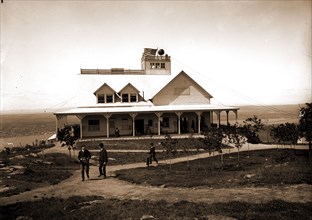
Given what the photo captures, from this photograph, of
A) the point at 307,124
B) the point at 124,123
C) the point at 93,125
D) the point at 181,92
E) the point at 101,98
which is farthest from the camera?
the point at 181,92

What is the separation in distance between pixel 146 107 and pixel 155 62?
11247 millimetres

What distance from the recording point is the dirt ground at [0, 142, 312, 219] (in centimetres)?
934

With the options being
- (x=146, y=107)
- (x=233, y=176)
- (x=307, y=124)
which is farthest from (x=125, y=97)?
(x=233, y=176)

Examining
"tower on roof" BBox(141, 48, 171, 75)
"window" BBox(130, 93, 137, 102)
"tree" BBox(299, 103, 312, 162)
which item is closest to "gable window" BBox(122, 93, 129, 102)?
"window" BBox(130, 93, 137, 102)

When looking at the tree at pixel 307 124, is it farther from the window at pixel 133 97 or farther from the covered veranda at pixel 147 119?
the window at pixel 133 97

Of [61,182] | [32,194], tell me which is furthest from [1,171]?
[32,194]

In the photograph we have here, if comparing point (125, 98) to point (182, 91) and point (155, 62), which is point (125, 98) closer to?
point (182, 91)

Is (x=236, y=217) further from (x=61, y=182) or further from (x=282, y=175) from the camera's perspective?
(x=61, y=182)

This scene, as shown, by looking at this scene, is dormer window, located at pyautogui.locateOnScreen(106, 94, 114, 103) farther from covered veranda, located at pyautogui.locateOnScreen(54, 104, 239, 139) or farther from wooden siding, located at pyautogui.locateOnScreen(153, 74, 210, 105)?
wooden siding, located at pyautogui.locateOnScreen(153, 74, 210, 105)

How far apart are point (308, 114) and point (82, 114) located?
71.5ft

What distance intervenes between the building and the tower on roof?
2613 millimetres

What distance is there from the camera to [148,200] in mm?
11102

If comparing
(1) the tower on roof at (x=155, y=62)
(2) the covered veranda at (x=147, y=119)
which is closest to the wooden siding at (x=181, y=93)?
(2) the covered veranda at (x=147, y=119)

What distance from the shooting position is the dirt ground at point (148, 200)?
934 cm
